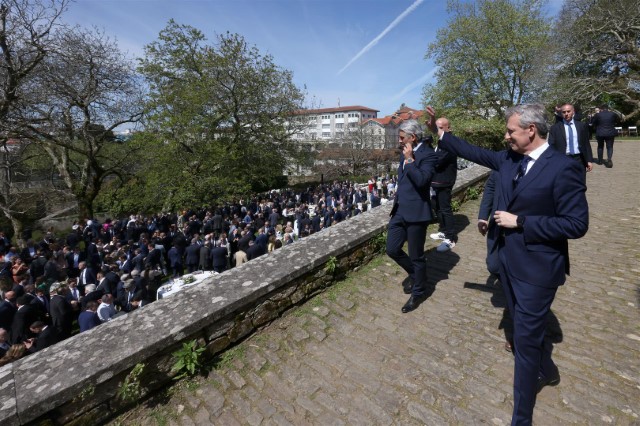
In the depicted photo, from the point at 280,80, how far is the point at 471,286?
2254 centimetres

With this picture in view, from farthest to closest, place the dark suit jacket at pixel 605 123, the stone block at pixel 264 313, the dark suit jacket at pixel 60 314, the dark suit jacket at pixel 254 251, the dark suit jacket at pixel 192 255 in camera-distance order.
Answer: the dark suit jacket at pixel 192 255 → the dark suit jacket at pixel 254 251 → the dark suit jacket at pixel 605 123 → the dark suit jacket at pixel 60 314 → the stone block at pixel 264 313

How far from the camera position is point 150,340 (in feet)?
8.52

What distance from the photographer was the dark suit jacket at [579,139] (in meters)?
5.48

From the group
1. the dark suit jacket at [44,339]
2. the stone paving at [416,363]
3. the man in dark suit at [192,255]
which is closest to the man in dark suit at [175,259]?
the man in dark suit at [192,255]

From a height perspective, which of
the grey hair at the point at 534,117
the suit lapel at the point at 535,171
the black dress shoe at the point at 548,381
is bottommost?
the black dress shoe at the point at 548,381

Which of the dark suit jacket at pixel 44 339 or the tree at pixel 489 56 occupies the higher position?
the tree at pixel 489 56

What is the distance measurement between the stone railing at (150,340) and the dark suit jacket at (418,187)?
3.63ft

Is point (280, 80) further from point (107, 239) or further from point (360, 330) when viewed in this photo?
point (360, 330)

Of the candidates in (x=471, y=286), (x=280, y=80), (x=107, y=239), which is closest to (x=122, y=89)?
(x=107, y=239)

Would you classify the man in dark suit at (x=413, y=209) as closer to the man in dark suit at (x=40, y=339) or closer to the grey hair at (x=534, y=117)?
the grey hair at (x=534, y=117)

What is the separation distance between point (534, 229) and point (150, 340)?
117 inches

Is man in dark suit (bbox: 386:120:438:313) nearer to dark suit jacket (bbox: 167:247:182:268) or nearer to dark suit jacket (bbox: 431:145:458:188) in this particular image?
dark suit jacket (bbox: 431:145:458:188)

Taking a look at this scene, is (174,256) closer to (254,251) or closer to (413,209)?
(254,251)

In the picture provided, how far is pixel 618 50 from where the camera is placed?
74.6ft
